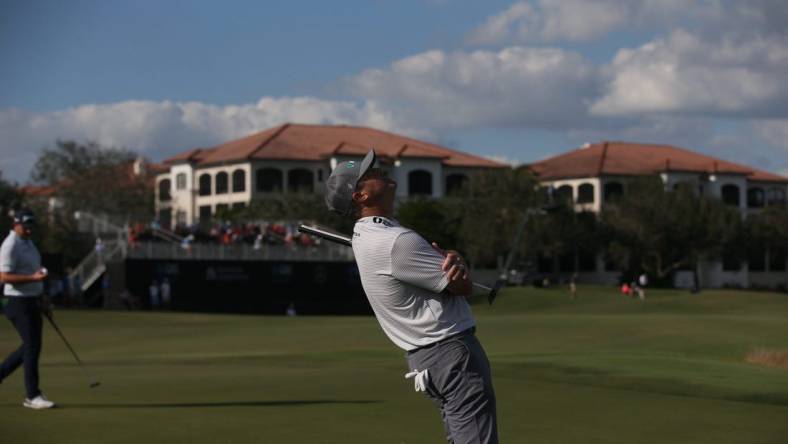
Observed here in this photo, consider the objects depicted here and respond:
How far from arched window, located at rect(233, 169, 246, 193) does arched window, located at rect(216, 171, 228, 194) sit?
172cm

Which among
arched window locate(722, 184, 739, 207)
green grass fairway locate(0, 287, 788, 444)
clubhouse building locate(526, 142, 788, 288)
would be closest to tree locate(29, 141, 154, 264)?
clubhouse building locate(526, 142, 788, 288)

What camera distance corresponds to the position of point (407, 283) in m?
6.52

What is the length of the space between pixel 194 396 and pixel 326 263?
180ft

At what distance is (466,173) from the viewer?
118m

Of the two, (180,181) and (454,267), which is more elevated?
(180,181)

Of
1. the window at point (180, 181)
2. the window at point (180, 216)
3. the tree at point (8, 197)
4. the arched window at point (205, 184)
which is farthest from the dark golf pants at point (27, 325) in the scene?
the window at point (180, 181)

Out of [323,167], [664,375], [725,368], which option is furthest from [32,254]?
[323,167]

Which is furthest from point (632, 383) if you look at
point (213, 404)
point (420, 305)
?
point (420, 305)

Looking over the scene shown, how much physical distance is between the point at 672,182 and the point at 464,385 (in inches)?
4721

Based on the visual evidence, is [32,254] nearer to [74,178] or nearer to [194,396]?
[194,396]

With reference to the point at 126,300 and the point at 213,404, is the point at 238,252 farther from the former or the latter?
the point at 213,404

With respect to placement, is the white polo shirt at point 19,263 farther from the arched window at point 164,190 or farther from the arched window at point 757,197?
the arched window at point 757,197

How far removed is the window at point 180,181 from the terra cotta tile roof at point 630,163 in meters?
34.3

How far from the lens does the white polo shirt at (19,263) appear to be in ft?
44.0
